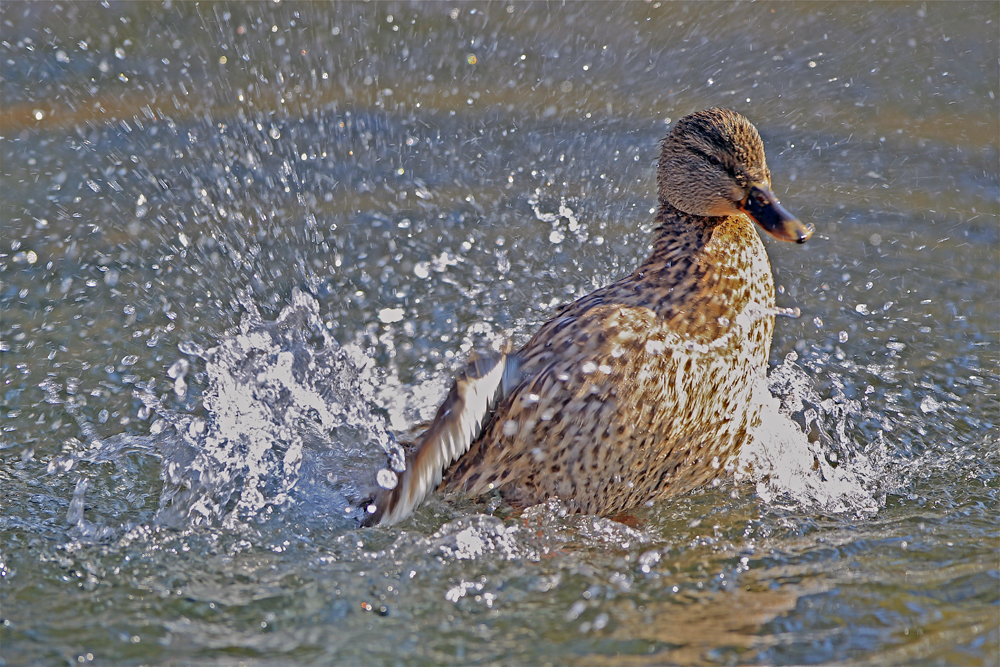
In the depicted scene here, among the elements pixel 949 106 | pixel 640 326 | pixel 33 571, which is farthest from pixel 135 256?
pixel 949 106

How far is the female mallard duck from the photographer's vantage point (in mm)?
3145

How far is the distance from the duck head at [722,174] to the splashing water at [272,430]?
1294mm

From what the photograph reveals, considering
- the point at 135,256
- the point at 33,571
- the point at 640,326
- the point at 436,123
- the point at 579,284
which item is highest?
the point at 436,123

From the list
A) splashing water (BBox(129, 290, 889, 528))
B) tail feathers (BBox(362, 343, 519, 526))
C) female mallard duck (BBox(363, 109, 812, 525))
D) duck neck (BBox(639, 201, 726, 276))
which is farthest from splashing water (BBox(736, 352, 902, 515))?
tail feathers (BBox(362, 343, 519, 526))

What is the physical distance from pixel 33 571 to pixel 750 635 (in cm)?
197

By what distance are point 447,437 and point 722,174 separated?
1240mm

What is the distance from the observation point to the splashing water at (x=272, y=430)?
3.41 m

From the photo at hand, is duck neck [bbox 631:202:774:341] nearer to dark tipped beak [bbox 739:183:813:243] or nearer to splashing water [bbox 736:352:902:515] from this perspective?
dark tipped beak [bbox 739:183:813:243]

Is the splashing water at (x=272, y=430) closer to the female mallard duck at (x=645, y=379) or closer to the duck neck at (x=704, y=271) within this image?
the female mallard duck at (x=645, y=379)

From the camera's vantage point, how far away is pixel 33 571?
2.92 metres

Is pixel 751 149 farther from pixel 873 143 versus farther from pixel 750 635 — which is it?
pixel 873 143

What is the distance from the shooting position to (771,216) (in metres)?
3.27

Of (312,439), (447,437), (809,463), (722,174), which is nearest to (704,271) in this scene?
(722,174)

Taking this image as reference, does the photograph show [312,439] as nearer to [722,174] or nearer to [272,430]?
[272,430]
